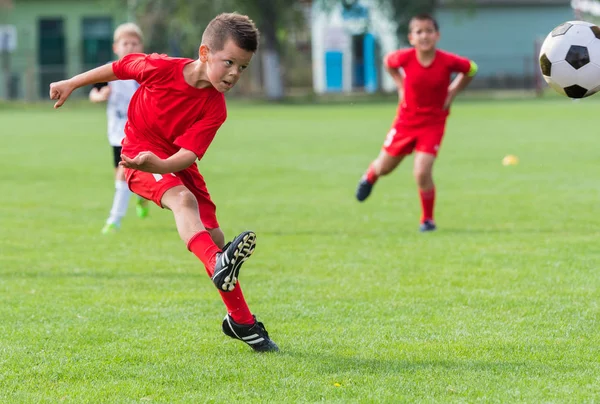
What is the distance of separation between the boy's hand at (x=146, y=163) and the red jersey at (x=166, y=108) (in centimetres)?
27

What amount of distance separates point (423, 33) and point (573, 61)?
2.54m

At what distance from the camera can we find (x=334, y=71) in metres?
52.1

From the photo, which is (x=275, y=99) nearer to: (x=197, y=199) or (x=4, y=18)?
(x=4, y=18)

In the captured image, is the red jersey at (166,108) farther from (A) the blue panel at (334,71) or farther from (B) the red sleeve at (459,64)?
(A) the blue panel at (334,71)

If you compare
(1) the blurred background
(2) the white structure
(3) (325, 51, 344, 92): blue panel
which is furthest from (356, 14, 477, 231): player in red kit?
(3) (325, 51, 344, 92): blue panel

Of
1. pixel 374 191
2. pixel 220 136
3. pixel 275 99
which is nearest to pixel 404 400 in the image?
pixel 374 191

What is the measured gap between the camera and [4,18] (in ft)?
161

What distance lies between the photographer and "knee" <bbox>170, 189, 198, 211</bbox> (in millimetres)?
4930

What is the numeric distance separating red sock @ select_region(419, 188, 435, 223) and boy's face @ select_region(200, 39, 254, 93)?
4.46m

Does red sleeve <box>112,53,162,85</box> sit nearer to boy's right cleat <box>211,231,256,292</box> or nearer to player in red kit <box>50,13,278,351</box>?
player in red kit <box>50,13,278,351</box>

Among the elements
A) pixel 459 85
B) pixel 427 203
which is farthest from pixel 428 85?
pixel 427 203

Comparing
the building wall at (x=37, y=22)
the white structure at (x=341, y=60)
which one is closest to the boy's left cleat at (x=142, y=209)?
the building wall at (x=37, y=22)

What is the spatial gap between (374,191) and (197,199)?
23.0ft

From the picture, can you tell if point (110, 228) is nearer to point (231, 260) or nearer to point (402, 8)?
point (231, 260)
